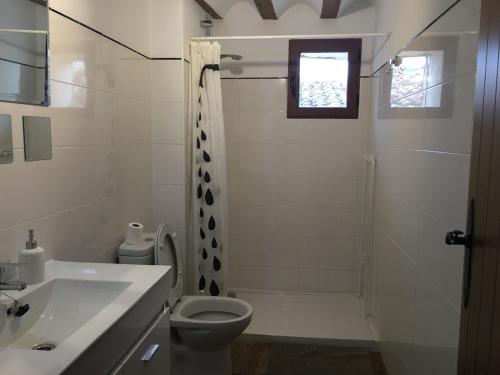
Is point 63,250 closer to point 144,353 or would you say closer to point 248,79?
point 144,353

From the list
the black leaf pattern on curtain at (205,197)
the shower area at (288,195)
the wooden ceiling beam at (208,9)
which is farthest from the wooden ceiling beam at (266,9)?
the black leaf pattern on curtain at (205,197)

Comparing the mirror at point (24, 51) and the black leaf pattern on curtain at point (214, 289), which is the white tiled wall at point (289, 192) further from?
the mirror at point (24, 51)

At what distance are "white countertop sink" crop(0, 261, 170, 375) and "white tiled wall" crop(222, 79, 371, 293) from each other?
77.3 inches

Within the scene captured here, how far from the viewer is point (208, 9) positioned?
3188 mm

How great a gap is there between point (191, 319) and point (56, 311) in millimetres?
1012

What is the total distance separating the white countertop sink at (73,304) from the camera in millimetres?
1154

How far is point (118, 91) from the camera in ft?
7.66

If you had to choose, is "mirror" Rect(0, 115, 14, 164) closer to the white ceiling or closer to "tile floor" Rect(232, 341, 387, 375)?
"tile floor" Rect(232, 341, 387, 375)

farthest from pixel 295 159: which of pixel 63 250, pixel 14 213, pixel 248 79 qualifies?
pixel 14 213

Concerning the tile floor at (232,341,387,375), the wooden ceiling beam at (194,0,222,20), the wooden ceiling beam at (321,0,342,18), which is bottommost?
the tile floor at (232,341,387,375)

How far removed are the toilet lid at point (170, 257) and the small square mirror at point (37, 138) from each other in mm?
740

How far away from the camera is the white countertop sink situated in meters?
1.15

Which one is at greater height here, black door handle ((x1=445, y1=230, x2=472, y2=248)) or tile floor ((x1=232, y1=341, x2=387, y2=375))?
black door handle ((x1=445, y1=230, x2=472, y2=248))

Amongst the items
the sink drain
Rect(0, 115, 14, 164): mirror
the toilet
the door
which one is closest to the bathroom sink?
the sink drain
